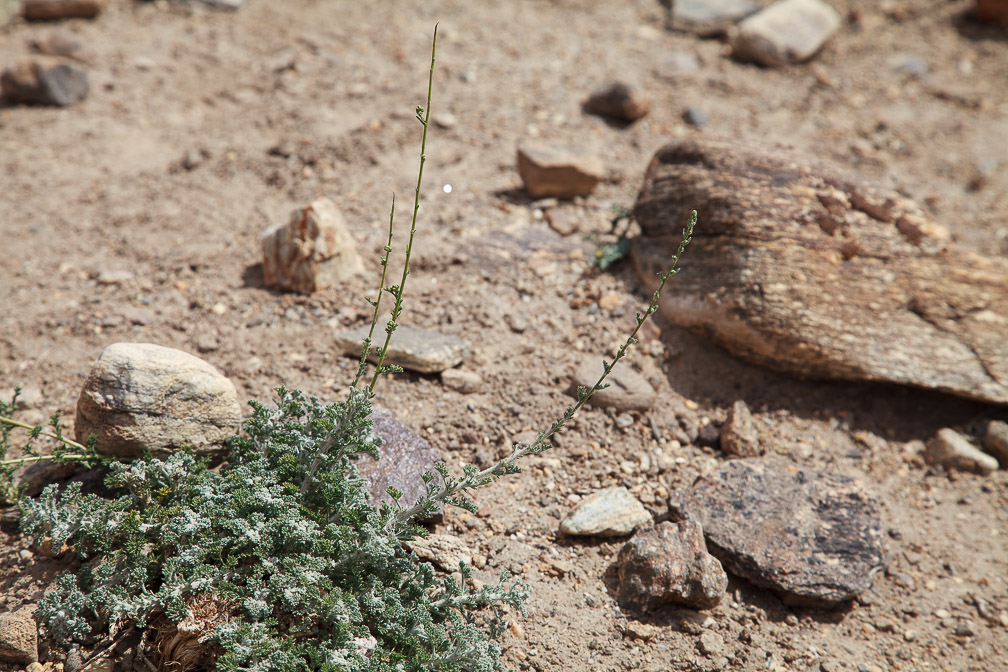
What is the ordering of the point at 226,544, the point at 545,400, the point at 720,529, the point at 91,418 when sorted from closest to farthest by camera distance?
the point at 226,544, the point at 91,418, the point at 720,529, the point at 545,400

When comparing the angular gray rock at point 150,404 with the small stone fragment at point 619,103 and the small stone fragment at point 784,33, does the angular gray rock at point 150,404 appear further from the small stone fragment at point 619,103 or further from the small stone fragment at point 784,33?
the small stone fragment at point 784,33

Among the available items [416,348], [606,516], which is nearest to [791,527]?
[606,516]

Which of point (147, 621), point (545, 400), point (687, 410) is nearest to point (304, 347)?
point (545, 400)

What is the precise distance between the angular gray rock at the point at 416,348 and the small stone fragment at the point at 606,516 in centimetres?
99

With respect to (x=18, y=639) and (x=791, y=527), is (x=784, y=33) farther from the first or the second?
(x=18, y=639)

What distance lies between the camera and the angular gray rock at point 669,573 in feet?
9.48

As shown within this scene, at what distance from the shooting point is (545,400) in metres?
3.61

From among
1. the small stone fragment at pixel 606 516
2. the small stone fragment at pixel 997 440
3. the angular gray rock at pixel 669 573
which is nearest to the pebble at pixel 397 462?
the small stone fragment at pixel 606 516

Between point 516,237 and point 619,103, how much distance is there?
176cm

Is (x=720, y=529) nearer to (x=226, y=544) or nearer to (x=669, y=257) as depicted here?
(x=669, y=257)

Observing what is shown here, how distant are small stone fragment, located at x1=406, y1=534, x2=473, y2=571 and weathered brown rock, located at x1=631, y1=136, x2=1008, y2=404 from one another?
1802 millimetres

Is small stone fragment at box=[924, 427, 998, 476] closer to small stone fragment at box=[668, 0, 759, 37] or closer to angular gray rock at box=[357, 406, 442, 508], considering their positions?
angular gray rock at box=[357, 406, 442, 508]

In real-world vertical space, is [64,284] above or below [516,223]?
below

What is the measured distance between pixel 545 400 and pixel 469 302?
0.77m
